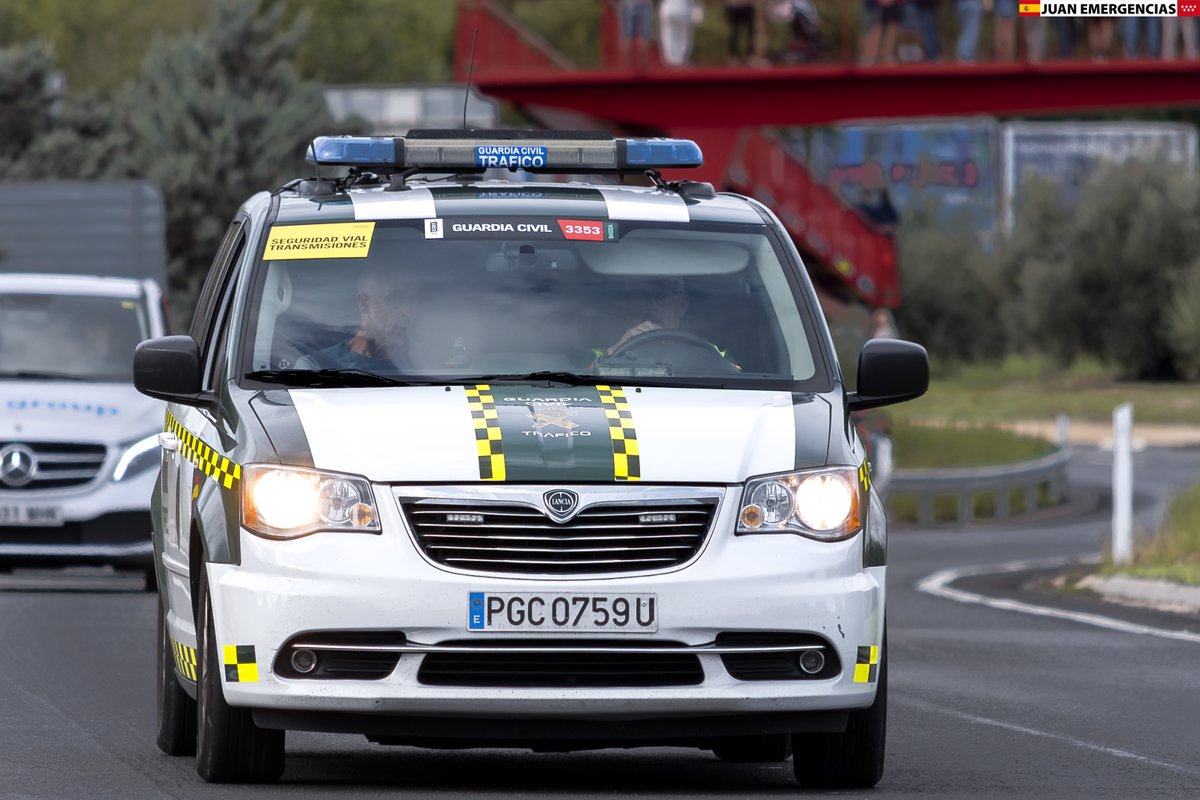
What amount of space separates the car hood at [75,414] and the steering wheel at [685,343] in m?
8.70

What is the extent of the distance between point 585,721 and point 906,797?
107 centimetres

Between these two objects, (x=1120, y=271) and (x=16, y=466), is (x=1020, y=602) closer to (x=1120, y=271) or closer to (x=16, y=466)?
(x=16, y=466)

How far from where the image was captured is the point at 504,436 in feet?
26.1

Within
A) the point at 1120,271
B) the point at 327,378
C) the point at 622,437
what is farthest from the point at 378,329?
the point at 1120,271

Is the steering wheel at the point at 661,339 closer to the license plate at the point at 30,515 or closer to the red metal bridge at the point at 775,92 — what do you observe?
the license plate at the point at 30,515

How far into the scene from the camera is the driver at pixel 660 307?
8773mm

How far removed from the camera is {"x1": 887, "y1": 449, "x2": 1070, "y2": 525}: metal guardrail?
99.0 ft

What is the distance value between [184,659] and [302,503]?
131 centimetres

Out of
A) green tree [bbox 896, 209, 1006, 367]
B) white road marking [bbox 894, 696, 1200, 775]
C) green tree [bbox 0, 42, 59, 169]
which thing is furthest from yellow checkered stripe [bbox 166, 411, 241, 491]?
green tree [bbox 896, 209, 1006, 367]

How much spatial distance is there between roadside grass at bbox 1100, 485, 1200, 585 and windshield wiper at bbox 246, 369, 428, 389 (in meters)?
10.4

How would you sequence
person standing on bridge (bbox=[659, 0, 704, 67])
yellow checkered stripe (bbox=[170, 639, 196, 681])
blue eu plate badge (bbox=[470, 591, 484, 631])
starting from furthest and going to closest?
person standing on bridge (bbox=[659, 0, 704, 67]) < yellow checkered stripe (bbox=[170, 639, 196, 681]) < blue eu plate badge (bbox=[470, 591, 484, 631])

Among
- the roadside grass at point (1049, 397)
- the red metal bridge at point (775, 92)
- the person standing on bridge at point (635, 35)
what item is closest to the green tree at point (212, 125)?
the red metal bridge at point (775, 92)

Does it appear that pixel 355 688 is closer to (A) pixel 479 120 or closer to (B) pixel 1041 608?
(B) pixel 1041 608

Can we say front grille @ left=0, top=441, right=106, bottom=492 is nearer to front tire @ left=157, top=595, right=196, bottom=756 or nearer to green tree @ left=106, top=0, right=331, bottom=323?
front tire @ left=157, top=595, right=196, bottom=756
